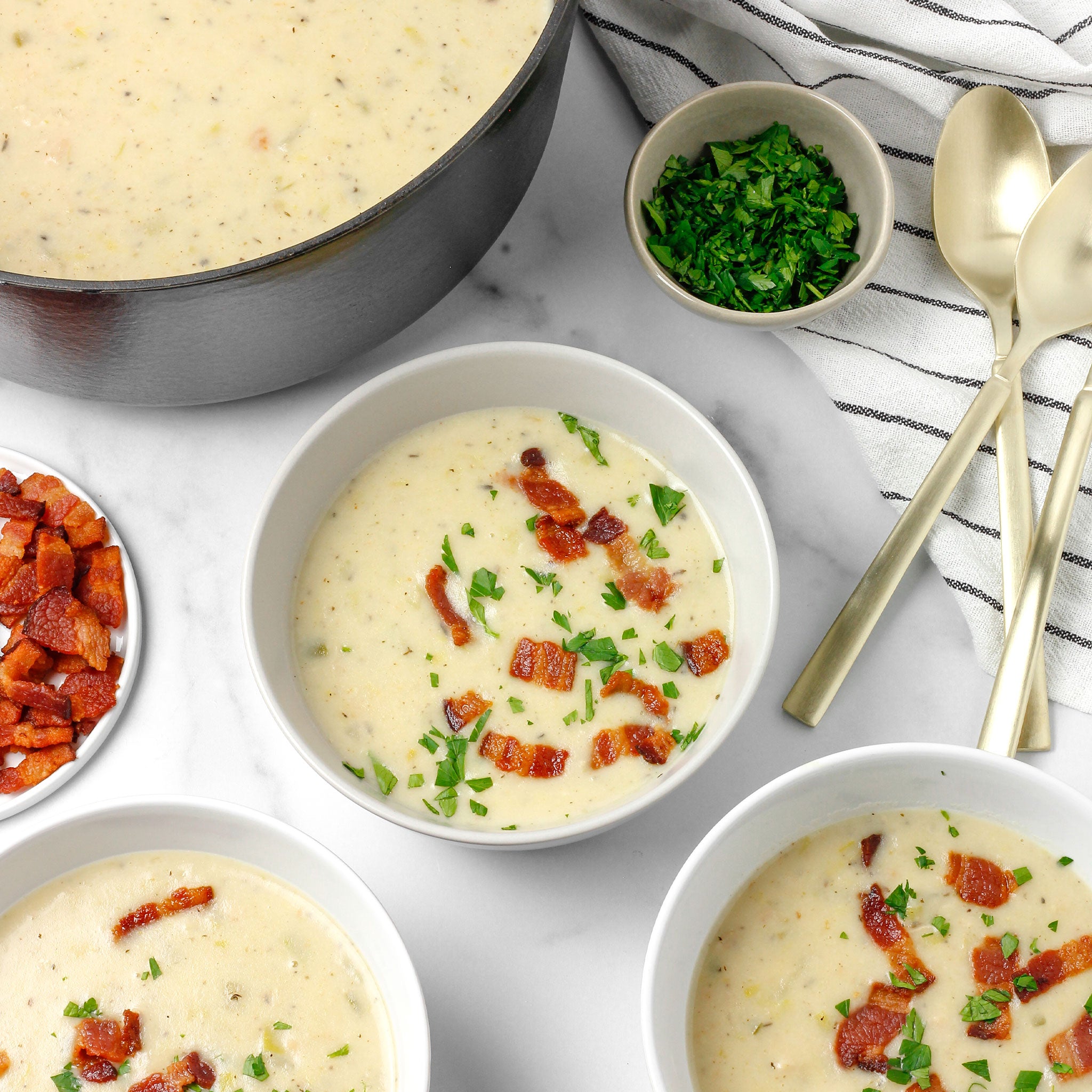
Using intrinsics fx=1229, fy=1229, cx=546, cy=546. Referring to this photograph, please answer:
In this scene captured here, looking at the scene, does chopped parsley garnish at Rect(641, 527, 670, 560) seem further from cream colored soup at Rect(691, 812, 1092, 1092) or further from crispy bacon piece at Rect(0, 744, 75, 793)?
crispy bacon piece at Rect(0, 744, 75, 793)

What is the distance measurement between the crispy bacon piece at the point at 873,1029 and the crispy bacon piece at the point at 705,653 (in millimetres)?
535

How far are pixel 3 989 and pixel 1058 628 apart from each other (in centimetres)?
181

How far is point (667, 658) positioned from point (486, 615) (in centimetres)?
30

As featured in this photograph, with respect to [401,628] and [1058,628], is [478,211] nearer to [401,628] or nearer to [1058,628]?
[401,628]

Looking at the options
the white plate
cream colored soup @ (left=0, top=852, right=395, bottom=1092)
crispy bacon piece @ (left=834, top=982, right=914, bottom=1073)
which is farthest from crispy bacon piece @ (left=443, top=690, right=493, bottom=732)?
crispy bacon piece @ (left=834, top=982, right=914, bottom=1073)

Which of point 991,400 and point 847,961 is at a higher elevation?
point 991,400

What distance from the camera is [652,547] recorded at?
80.8 inches

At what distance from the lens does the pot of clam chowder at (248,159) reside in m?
1.81

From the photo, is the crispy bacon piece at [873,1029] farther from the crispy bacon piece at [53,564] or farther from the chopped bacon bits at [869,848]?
the crispy bacon piece at [53,564]

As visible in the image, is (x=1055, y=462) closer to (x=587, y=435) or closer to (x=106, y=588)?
(x=587, y=435)

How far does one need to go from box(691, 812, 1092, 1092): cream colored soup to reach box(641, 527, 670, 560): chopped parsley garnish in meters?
0.51

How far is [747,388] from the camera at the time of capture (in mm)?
2270

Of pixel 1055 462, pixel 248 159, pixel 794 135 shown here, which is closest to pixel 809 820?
pixel 1055 462

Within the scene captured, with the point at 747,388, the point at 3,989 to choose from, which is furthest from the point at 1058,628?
the point at 3,989
